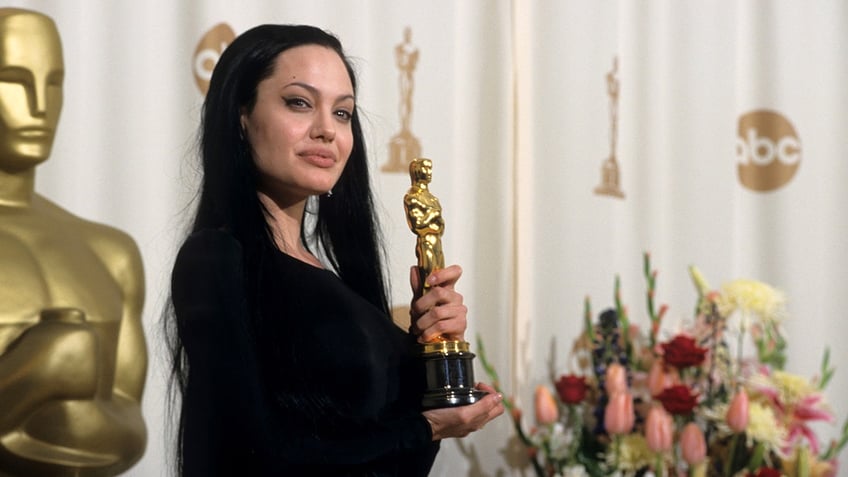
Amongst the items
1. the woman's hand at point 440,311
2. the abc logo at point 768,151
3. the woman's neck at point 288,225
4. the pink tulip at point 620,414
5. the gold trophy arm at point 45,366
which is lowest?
the pink tulip at point 620,414

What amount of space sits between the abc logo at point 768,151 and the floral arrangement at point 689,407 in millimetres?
460

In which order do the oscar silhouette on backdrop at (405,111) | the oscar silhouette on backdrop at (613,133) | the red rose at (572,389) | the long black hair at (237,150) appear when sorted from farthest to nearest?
the oscar silhouette on backdrop at (613,133) < the oscar silhouette on backdrop at (405,111) < the red rose at (572,389) < the long black hair at (237,150)

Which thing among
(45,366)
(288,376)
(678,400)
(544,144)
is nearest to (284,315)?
(288,376)

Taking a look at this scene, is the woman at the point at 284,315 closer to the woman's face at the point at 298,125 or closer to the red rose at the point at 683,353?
the woman's face at the point at 298,125

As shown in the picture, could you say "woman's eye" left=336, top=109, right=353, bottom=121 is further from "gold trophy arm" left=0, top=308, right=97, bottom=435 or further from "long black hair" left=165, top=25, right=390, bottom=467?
Answer: "gold trophy arm" left=0, top=308, right=97, bottom=435

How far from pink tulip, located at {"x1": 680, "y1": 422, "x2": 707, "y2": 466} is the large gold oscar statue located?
2.76ft

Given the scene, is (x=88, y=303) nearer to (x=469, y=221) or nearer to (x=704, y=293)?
(x=469, y=221)

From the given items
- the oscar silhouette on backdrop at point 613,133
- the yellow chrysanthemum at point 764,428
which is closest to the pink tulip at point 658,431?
the yellow chrysanthemum at point 764,428

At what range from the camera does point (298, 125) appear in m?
1.07

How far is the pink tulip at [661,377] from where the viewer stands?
1.82m

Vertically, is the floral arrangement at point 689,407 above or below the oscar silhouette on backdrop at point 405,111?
below

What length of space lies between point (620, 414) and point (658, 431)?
0.22 ft

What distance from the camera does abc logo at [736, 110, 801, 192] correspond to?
7.85 ft

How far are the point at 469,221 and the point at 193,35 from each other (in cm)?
63
